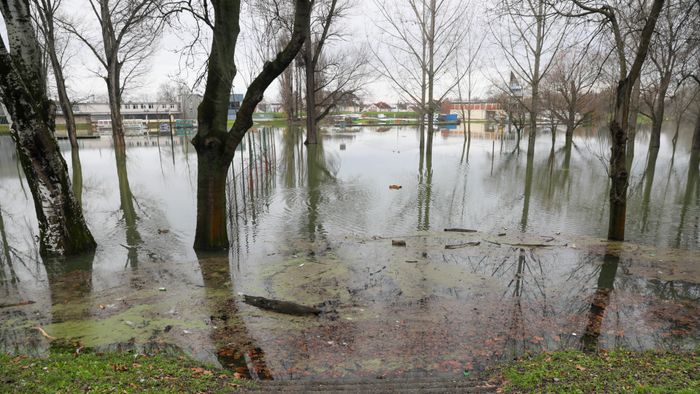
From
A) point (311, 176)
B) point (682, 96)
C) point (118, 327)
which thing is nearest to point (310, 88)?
point (311, 176)

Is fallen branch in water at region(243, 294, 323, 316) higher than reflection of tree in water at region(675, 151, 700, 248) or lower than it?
higher

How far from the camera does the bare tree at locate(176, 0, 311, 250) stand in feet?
20.2

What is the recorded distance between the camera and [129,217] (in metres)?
10.2

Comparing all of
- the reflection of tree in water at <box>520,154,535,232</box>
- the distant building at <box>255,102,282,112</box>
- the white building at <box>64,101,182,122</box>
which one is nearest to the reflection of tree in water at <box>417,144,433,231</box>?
the reflection of tree in water at <box>520,154,535,232</box>

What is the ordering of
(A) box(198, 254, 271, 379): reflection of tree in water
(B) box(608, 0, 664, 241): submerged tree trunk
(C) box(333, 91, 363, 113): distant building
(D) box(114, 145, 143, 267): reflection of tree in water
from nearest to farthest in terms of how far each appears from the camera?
1. (A) box(198, 254, 271, 379): reflection of tree in water
2. (B) box(608, 0, 664, 241): submerged tree trunk
3. (D) box(114, 145, 143, 267): reflection of tree in water
4. (C) box(333, 91, 363, 113): distant building

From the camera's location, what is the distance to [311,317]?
489cm

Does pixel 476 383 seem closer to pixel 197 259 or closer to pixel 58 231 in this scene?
pixel 197 259

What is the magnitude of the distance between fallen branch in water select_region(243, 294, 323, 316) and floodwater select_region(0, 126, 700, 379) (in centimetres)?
13

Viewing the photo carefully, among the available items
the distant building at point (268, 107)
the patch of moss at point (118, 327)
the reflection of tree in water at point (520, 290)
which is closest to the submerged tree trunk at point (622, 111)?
the reflection of tree in water at point (520, 290)

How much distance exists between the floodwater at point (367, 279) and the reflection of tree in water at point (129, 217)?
75 mm

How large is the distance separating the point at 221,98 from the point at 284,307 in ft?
11.0

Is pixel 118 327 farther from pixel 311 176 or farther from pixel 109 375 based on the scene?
pixel 311 176

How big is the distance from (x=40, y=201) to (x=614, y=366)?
7.39 meters

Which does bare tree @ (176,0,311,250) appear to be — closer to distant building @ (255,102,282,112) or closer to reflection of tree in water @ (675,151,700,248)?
reflection of tree in water @ (675,151,700,248)
